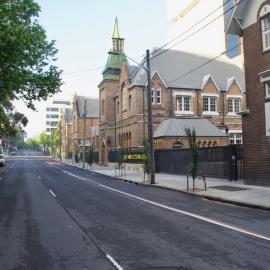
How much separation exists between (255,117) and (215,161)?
20.9 ft

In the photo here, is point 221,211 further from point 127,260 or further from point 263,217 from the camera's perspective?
point 127,260

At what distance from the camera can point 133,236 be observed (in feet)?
30.5

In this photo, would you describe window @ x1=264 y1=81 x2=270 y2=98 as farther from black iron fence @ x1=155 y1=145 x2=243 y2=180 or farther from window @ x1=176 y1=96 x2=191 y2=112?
window @ x1=176 y1=96 x2=191 y2=112

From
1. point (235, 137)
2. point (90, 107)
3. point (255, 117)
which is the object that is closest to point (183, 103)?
point (235, 137)

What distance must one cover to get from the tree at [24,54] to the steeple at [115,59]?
3402cm

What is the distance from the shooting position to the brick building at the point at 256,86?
20.4 m

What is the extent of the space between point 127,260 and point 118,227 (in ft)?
11.0

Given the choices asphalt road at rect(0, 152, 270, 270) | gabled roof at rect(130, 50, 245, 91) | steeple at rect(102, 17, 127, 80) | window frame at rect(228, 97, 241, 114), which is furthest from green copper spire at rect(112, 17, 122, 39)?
asphalt road at rect(0, 152, 270, 270)

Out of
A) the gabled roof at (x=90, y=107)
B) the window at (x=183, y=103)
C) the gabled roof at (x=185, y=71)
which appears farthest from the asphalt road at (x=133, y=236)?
the gabled roof at (x=90, y=107)

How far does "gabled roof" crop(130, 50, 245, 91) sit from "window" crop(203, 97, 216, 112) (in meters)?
1.88

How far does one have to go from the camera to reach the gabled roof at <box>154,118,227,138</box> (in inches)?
1722

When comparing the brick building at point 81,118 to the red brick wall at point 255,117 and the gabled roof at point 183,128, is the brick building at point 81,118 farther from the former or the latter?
the red brick wall at point 255,117

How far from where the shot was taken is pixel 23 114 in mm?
52906

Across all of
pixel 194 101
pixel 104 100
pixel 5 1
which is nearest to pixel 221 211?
pixel 5 1
